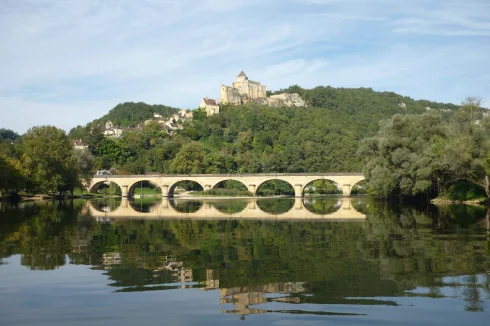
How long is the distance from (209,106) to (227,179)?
7071 cm

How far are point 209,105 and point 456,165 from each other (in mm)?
113033

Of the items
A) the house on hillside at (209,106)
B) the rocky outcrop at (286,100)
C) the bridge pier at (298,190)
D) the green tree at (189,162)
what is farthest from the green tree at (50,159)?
the rocky outcrop at (286,100)

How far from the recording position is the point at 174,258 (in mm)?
15773

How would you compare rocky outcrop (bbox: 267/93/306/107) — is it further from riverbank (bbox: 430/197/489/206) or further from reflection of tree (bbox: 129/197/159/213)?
riverbank (bbox: 430/197/489/206)

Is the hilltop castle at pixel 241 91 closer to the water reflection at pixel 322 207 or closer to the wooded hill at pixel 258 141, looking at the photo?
the wooded hill at pixel 258 141

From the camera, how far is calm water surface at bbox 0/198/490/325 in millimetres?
9164

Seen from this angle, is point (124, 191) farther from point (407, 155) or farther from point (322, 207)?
point (407, 155)

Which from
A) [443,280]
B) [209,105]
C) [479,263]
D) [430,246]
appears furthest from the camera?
[209,105]

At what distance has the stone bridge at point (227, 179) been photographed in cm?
7450

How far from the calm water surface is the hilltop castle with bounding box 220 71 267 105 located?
133514 millimetres

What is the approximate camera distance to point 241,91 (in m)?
160

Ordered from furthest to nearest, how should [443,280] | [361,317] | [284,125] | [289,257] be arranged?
[284,125] < [289,257] < [443,280] < [361,317]

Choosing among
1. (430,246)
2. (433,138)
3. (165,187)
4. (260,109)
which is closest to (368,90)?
(260,109)

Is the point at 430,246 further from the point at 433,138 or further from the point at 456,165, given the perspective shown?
the point at 433,138
